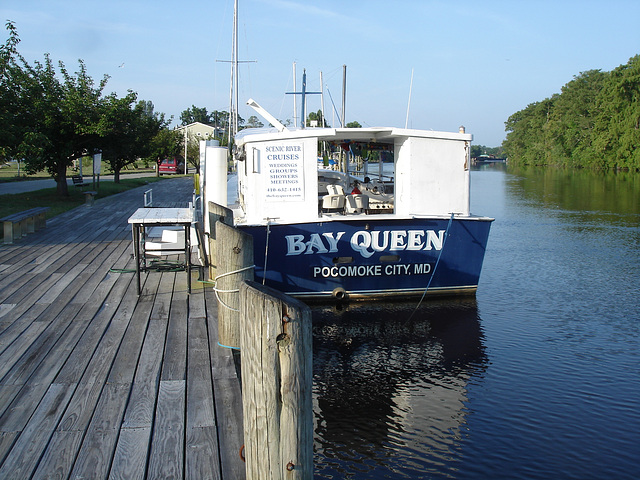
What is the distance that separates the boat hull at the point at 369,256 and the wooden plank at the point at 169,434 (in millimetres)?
4865

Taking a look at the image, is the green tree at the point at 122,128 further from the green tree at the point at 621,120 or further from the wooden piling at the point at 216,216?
the green tree at the point at 621,120

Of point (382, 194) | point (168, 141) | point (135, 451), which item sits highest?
point (168, 141)

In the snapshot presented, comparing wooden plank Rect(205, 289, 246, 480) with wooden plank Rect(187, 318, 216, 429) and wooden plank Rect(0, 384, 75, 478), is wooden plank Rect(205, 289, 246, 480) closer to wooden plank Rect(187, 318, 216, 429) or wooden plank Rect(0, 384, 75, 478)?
wooden plank Rect(187, 318, 216, 429)

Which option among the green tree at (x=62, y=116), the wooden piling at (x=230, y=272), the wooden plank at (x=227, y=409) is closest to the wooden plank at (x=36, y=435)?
the wooden plank at (x=227, y=409)

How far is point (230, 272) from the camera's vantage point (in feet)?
20.4

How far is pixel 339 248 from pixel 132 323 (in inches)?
160

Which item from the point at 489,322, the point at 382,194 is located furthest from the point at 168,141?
the point at 489,322

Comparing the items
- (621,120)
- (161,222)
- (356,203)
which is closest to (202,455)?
(161,222)

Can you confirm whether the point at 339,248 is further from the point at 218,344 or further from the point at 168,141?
the point at 168,141

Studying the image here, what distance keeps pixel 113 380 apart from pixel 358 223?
5521 mm

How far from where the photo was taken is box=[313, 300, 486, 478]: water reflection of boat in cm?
625

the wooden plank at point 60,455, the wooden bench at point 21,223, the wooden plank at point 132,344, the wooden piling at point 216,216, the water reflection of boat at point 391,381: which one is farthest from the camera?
the wooden bench at point 21,223

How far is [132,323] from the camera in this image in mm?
7367

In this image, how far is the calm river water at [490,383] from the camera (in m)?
6.09
